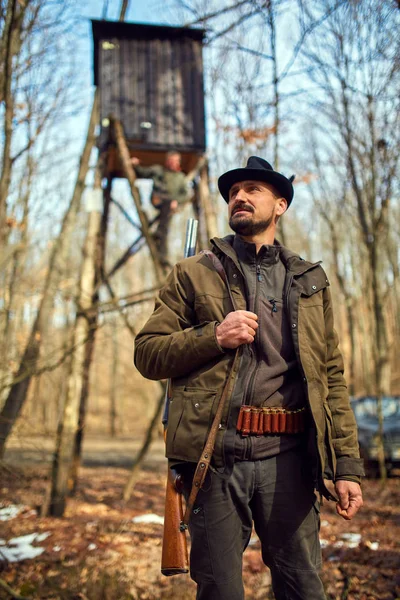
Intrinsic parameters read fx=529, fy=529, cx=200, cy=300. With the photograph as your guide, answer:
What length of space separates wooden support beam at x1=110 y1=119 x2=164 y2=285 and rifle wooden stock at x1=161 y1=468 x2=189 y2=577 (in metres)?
4.30

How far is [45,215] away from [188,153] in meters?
9.61

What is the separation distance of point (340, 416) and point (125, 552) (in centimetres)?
315

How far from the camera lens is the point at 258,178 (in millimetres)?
2660

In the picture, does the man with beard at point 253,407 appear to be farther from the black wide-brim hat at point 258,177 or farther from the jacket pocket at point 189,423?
the black wide-brim hat at point 258,177

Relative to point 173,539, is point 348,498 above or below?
above

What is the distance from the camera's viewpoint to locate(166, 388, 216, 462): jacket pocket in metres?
2.21

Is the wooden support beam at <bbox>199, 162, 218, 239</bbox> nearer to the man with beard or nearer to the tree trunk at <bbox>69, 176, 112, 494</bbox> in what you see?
the tree trunk at <bbox>69, 176, 112, 494</bbox>

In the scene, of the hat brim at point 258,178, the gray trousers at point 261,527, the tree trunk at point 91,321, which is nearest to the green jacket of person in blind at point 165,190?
the tree trunk at point 91,321

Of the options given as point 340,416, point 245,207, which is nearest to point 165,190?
point 245,207

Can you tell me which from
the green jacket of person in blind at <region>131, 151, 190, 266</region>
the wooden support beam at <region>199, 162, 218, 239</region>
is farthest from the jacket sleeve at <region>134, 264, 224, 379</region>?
the wooden support beam at <region>199, 162, 218, 239</region>

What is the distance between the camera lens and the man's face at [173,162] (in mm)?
7288

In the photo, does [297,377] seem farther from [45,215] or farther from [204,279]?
[45,215]

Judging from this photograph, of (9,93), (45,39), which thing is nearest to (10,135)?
(9,93)

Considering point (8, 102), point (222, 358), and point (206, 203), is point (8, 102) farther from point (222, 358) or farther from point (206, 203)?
point (222, 358)
